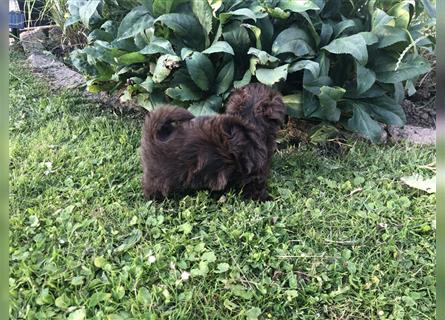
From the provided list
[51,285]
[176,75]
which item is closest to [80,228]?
[51,285]

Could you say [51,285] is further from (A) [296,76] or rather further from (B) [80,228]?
(A) [296,76]

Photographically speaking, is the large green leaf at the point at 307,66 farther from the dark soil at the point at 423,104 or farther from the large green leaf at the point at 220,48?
the dark soil at the point at 423,104

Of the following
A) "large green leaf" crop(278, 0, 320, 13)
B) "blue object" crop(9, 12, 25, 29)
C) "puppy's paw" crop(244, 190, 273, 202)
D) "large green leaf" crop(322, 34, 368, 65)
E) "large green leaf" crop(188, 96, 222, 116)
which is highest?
"large green leaf" crop(278, 0, 320, 13)

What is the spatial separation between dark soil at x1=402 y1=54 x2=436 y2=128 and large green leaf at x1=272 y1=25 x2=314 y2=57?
1.56m

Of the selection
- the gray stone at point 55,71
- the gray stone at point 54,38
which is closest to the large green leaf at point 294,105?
the gray stone at point 55,71

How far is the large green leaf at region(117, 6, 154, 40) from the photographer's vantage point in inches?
145

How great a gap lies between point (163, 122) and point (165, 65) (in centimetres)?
71

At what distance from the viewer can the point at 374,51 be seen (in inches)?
145

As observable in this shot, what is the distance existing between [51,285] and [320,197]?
179cm

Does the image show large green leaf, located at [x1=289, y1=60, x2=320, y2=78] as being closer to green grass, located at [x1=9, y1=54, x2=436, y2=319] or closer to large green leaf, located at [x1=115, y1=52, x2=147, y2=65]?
green grass, located at [x1=9, y1=54, x2=436, y2=319]

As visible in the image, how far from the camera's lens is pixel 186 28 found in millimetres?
3586

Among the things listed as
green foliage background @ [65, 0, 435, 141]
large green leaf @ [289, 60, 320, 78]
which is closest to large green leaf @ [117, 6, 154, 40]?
green foliage background @ [65, 0, 435, 141]

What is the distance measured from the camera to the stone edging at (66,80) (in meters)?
4.01

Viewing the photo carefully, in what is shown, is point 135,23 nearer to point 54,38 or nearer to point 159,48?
point 159,48
